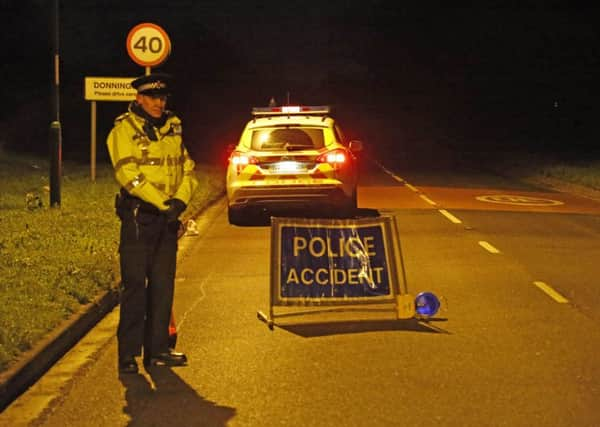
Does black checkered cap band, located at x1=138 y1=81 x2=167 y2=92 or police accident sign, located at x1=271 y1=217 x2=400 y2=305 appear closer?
black checkered cap band, located at x1=138 y1=81 x2=167 y2=92

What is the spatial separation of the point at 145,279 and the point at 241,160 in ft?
29.6

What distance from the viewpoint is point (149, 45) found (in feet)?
53.3

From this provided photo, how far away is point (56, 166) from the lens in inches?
680

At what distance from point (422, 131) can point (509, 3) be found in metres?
21.3

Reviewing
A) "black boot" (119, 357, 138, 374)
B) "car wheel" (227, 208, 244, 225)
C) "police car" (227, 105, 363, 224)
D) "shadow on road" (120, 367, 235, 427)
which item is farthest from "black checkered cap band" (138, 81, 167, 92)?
"car wheel" (227, 208, 244, 225)

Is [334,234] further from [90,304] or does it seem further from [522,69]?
[522,69]

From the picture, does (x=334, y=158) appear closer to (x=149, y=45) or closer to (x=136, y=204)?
(x=149, y=45)

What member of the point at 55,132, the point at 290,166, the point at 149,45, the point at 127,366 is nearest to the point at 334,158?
the point at 290,166

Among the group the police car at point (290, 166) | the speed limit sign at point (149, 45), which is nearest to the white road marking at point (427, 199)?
the police car at point (290, 166)

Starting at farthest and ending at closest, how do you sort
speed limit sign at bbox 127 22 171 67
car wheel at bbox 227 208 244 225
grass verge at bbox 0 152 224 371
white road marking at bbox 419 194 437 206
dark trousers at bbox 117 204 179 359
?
1. white road marking at bbox 419 194 437 206
2. car wheel at bbox 227 208 244 225
3. speed limit sign at bbox 127 22 171 67
4. grass verge at bbox 0 152 224 371
5. dark trousers at bbox 117 204 179 359

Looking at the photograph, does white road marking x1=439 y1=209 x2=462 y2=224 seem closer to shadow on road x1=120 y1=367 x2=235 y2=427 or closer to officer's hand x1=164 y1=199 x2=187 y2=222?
officer's hand x1=164 y1=199 x2=187 y2=222

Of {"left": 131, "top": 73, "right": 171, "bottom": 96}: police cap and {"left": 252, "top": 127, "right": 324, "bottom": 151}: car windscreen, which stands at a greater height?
{"left": 131, "top": 73, "right": 171, "bottom": 96}: police cap

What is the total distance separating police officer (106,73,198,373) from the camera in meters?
7.06

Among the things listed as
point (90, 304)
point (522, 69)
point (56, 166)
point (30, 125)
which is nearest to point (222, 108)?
point (522, 69)
